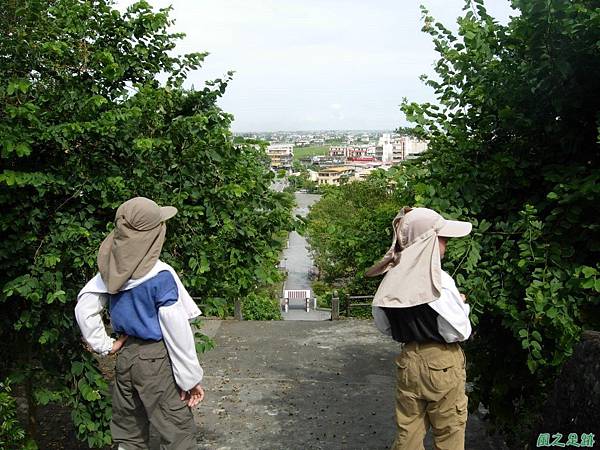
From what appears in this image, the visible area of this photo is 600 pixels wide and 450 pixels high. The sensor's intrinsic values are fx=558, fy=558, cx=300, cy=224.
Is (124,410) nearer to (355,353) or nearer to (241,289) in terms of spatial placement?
(241,289)

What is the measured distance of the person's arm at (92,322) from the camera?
3.18 meters

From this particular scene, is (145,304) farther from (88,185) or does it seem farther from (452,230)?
A: (452,230)

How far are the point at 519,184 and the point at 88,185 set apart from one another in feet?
10.5

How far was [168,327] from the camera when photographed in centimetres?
312

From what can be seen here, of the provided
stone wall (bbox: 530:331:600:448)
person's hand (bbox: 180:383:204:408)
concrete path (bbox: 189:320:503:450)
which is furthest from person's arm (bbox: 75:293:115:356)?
concrete path (bbox: 189:320:503:450)

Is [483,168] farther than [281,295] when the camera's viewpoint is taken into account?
No

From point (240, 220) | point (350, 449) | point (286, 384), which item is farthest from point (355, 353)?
point (240, 220)

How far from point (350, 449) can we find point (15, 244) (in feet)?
13.8

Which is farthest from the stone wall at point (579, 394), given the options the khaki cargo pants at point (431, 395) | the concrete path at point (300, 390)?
the concrete path at point (300, 390)

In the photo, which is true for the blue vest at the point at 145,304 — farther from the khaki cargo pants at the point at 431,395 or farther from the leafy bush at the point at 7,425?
the khaki cargo pants at the point at 431,395

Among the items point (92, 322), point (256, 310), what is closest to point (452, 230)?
point (92, 322)

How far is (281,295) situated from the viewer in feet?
144

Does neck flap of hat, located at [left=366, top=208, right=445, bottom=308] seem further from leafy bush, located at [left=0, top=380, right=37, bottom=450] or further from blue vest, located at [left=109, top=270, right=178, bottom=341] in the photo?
leafy bush, located at [left=0, top=380, right=37, bottom=450]

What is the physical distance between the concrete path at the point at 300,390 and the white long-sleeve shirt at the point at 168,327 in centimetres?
359
